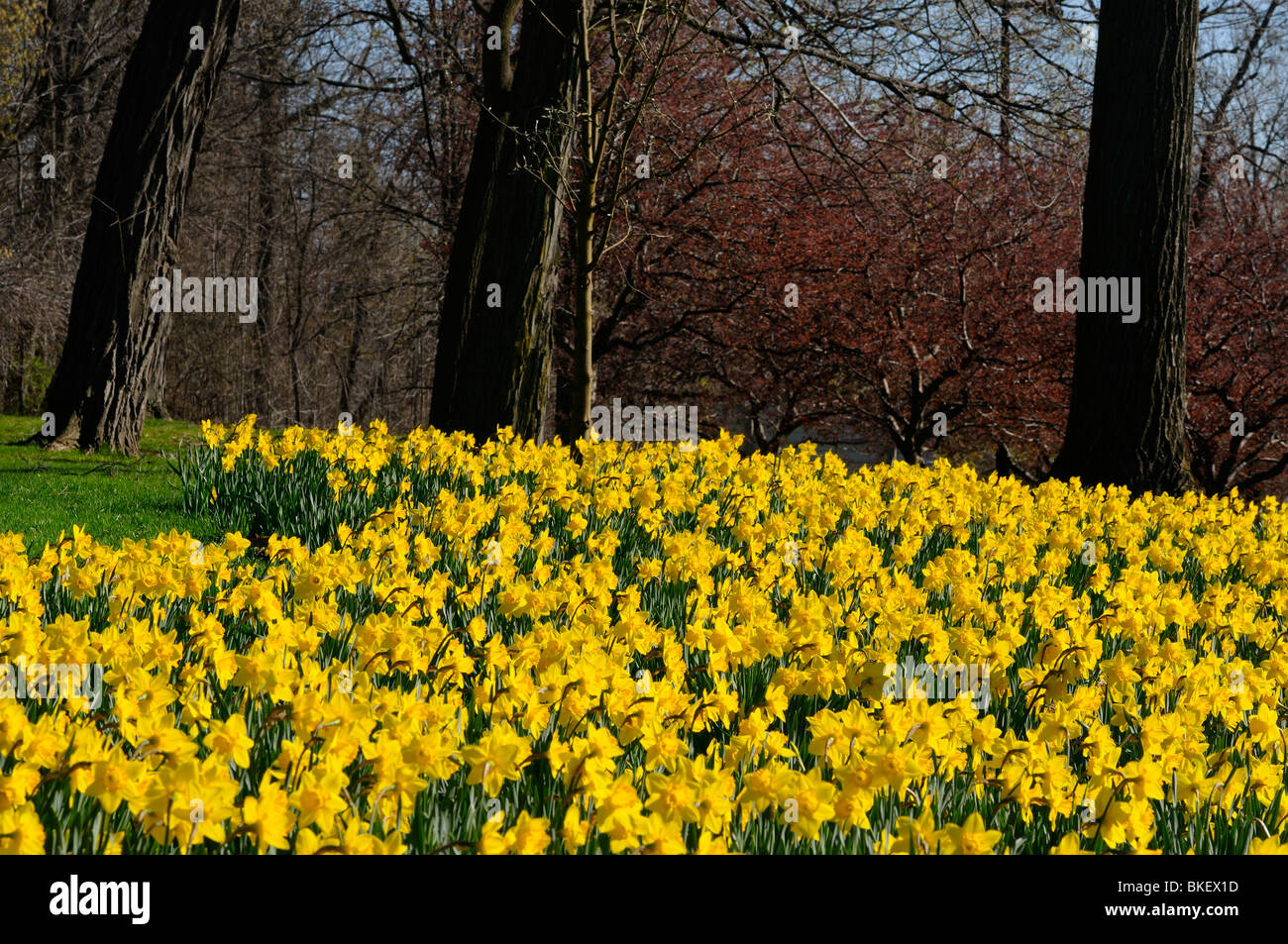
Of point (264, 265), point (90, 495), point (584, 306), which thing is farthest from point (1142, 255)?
point (264, 265)

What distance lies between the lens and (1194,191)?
15594 mm

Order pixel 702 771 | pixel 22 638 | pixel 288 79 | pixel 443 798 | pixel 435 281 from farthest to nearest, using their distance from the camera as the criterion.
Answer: pixel 435 281 → pixel 288 79 → pixel 22 638 → pixel 443 798 → pixel 702 771

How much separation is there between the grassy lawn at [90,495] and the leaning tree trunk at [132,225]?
475mm

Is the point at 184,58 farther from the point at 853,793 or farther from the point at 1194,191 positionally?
the point at 1194,191

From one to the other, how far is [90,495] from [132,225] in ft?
10.9

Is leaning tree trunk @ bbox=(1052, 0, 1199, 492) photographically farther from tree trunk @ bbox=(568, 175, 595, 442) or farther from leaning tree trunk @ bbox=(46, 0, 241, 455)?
leaning tree trunk @ bbox=(46, 0, 241, 455)

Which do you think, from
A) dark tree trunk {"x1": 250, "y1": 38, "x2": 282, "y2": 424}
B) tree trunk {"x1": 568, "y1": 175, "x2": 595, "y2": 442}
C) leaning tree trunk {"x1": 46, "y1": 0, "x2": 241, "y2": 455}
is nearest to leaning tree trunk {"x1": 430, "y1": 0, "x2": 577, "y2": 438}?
tree trunk {"x1": 568, "y1": 175, "x2": 595, "y2": 442}

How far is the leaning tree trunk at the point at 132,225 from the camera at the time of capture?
10094 millimetres

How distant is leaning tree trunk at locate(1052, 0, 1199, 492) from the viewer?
25.3 ft

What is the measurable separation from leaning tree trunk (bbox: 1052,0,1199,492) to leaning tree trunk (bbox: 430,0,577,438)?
3617 mm

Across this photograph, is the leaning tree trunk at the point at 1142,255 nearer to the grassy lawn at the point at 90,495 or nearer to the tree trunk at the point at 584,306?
the tree trunk at the point at 584,306

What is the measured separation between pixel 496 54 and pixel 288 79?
14.2 ft
